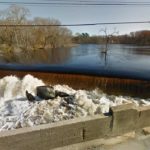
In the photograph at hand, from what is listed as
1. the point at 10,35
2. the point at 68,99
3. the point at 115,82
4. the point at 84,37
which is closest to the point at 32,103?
the point at 68,99

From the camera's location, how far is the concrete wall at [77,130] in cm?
323

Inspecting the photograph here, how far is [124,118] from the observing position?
383 centimetres

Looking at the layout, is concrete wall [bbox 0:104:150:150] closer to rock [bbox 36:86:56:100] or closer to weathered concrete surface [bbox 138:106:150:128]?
weathered concrete surface [bbox 138:106:150:128]

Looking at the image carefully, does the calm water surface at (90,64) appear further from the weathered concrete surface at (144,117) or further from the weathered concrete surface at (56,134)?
the weathered concrete surface at (56,134)

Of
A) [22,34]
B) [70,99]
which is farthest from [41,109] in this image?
[22,34]

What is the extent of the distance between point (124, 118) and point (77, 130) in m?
0.92

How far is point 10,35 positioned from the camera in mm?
47281

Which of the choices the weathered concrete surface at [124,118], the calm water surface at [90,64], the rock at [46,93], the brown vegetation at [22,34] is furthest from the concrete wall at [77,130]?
the brown vegetation at [22,34]

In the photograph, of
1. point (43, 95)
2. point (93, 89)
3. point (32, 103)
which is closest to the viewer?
point (32, 103)

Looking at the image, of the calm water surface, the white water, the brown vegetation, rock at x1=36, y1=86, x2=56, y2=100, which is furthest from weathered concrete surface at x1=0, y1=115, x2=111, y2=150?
the brown vegetation

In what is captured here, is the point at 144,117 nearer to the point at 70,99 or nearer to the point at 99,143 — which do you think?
the point at 99,143

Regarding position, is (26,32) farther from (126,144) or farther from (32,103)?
(126,144)

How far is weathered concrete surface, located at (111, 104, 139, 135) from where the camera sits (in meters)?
3.74

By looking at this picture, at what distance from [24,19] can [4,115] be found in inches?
1819
